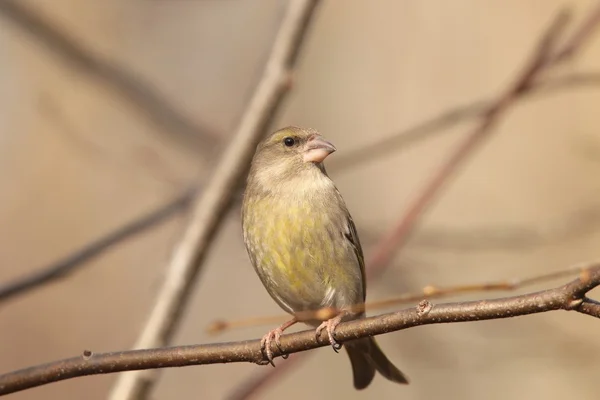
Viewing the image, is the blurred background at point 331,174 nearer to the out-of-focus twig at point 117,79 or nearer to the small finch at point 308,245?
the out-of-focus twig at point 117,79

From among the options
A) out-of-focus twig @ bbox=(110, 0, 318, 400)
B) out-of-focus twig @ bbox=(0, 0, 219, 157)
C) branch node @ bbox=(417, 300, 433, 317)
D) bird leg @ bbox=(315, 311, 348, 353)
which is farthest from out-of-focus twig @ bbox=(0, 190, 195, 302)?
branch node @ bbox=(417, 300, 433, 317)

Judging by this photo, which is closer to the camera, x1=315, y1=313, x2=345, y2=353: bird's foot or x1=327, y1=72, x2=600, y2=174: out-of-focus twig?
x1=315, y1=313, x2=345, y2=353: bird's foot

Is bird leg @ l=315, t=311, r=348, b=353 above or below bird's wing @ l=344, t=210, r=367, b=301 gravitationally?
below

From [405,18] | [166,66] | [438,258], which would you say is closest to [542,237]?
[438,258]

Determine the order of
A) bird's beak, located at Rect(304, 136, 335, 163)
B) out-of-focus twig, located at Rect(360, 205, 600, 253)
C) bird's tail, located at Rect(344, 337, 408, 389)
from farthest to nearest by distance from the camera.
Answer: out-of-focus twig, located at Rect(360, 205, 600, 253) < bird's beak, located at Rect(304, 136, 335, 163) < bird's tail, located at Rect(344, 337, 408, 389)

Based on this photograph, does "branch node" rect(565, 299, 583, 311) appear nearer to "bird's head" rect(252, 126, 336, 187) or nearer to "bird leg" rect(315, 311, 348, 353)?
"bird leg" rect(315, 311, 348, 353)

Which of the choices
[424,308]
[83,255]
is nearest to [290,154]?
Result: [83,255]

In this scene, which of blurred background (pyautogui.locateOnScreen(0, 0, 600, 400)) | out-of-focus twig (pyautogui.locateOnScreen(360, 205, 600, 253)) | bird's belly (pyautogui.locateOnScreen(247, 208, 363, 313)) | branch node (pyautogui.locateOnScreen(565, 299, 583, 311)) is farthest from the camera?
blurred background (pyautogui.locateOnScreen(0, 0, 600, 400))
